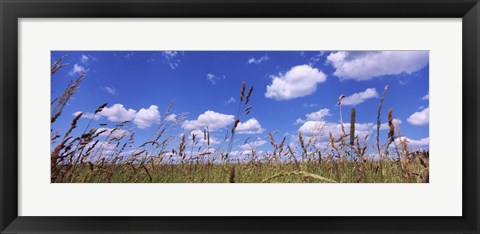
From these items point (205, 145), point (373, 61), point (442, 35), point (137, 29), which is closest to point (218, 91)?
point (205, 145)

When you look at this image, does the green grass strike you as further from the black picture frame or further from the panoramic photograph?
the black picture frame

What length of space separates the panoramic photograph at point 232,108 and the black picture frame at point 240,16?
0.20 metres

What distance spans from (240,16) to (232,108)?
1.57 ft

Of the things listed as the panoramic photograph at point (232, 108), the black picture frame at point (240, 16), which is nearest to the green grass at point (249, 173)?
the panoramic photograph at point (232, 108)

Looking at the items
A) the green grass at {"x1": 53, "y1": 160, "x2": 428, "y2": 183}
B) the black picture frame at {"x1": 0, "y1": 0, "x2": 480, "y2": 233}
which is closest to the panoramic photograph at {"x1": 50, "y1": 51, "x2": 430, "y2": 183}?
the green grass at {"x1": 53, "y1": 160, "x2": 428, "y2": 183}

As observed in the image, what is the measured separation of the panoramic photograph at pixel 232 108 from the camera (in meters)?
2.79

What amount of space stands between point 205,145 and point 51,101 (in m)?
0.83

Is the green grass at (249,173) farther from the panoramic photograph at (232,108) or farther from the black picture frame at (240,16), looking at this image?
the black picture frame at (240,16)

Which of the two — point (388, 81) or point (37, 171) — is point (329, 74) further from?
point (37, 171)

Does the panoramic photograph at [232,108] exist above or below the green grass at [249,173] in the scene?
above

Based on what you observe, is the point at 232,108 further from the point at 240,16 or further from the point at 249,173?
the point at 240,16

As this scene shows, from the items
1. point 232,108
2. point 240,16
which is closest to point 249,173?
point 232,108

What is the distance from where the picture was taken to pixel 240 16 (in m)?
2.71

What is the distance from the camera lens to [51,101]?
9.05ft
